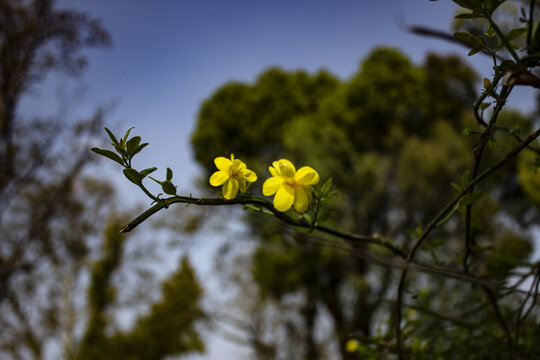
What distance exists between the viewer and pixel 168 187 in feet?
1.17

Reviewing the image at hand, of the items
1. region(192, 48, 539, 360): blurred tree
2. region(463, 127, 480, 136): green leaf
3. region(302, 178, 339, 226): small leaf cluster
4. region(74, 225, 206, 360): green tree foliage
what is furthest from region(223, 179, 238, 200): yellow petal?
region(74, 225, 206, 360): green tree foliage

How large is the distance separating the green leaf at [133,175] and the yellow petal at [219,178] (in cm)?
7

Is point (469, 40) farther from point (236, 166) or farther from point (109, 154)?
point (109, 154)

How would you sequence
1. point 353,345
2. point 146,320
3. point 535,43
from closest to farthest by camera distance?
point 535,43
point 353,345
point 146,320

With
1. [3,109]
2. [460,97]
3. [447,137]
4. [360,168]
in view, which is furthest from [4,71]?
[460,97]

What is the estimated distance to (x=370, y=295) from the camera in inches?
286

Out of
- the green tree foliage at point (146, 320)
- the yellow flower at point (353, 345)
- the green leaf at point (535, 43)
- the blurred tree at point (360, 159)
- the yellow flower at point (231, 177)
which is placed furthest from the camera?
the green tree foliage at point (146, 320)

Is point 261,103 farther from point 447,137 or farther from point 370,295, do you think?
point 370,295

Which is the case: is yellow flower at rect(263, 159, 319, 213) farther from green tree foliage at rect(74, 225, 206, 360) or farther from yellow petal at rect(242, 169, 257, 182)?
green tree foliage at rect(74, 225, 206, 360)

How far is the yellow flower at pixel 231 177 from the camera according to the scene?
38 centimetres

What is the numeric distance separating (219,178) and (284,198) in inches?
2.9

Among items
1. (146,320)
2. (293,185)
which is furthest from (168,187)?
(146,320)

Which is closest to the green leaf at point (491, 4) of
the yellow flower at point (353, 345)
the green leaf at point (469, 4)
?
the green leaf at point (469, 4)

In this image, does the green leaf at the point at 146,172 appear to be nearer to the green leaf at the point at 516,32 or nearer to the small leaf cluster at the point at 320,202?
the small leaf cluster at the point at 320,202
